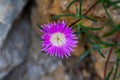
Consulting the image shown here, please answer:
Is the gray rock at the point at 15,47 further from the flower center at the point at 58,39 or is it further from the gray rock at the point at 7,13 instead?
the flower center at the point at 58,39

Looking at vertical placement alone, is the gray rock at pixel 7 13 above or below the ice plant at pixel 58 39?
above

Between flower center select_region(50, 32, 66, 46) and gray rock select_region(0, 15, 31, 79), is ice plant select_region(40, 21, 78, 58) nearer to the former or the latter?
flower center select_region(50, 32, 66, 46)

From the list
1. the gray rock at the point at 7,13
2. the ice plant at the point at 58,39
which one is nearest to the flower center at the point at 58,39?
the ice plant at the point at 58,39

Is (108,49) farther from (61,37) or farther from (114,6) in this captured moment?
(61,37)


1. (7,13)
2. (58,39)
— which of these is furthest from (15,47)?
(58,39)

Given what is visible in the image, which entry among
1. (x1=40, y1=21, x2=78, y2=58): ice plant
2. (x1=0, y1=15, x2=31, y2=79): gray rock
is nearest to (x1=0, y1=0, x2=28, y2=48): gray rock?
(x1=0, y1=15, x2=31, y2=79): gray rock

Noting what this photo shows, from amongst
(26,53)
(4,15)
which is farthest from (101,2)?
(26,53)
